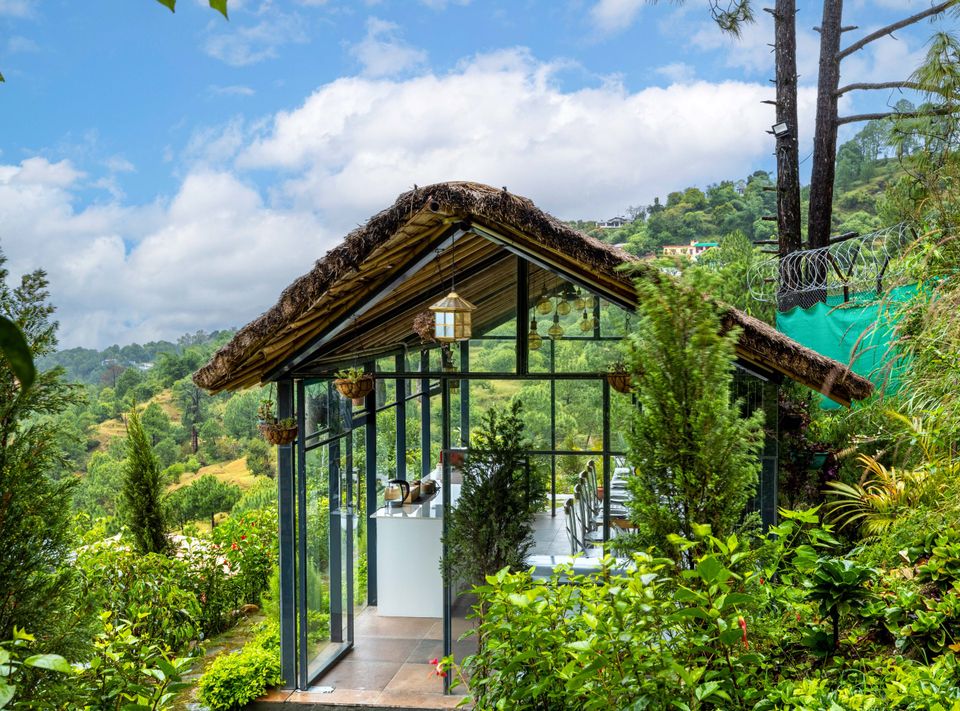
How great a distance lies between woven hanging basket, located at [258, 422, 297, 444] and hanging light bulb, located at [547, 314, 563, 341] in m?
2.03

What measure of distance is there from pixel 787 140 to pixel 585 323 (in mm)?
6018

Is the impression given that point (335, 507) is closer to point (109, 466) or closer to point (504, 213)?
point (504, 213)

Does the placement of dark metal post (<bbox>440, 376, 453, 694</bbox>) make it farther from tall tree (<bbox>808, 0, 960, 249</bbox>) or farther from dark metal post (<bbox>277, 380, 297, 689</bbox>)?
tall tree (<bbox>808, 0, 960, 249</bbox>)

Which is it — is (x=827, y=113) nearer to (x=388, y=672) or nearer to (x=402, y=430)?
(x=402, y=430)

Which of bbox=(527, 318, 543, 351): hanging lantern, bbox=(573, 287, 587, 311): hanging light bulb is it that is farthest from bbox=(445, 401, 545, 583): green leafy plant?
bbox=(573, 287, 587, 311): hanging light bulb

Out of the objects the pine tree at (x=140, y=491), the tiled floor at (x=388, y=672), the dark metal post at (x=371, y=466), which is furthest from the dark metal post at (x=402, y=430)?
the pine tree at (x=140, y=491)

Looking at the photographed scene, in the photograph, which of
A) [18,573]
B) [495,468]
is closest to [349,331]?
[495,468]

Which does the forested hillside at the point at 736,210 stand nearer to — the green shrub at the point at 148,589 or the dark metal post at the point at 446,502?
the dark metal post at the point at 446,502

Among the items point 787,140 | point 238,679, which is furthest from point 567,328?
point 787,140

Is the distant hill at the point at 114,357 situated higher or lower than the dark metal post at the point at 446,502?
higher

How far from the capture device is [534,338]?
6516mm

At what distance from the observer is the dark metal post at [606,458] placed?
254 inches

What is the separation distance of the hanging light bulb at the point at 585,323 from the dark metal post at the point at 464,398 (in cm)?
89

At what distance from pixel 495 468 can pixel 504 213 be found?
6.60ft
